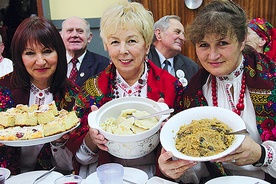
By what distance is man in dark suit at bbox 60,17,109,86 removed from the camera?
368cm

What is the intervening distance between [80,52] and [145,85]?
2.37 metres

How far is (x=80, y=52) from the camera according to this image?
3.97m

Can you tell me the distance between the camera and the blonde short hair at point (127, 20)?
64.2 inches

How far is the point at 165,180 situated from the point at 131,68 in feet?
2.04

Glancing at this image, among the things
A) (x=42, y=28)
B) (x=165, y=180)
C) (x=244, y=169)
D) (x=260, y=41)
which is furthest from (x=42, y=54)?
(x=260, y=41)

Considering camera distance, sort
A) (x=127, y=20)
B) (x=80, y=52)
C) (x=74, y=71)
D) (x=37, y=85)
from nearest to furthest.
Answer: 1. (x=127, y=20)
2. (x=37, y=85)
3. (x=74, y=71)
4. (x=80, y=52)

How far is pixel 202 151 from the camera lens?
1.20 meters

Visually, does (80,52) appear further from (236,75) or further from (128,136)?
(128,136)

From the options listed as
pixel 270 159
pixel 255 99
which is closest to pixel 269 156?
pixel 270 159

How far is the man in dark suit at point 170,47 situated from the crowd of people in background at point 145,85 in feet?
6.85

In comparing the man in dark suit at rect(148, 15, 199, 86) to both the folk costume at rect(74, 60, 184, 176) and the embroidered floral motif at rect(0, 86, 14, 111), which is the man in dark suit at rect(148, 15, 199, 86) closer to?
the folk costume at rect(74, 60, 184, 176)

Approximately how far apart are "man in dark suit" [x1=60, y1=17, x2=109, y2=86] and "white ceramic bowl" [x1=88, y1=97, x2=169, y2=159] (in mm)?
2091

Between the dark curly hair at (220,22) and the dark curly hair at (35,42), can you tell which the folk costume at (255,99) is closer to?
the dark curly hair at (220,22)

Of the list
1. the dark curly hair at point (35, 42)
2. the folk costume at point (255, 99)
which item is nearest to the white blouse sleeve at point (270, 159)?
the folk costume at point (255, 99)
